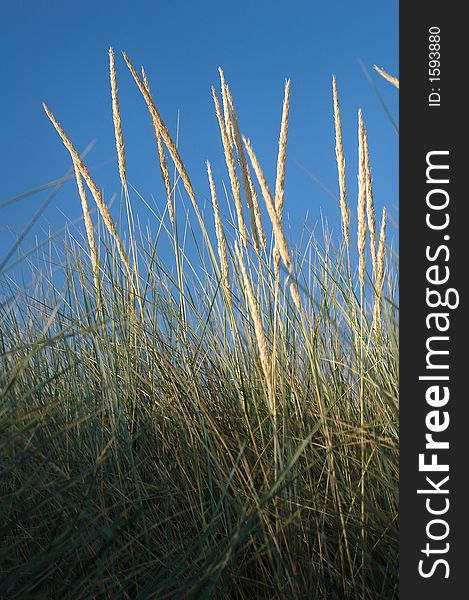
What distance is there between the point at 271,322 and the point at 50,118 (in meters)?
0.87

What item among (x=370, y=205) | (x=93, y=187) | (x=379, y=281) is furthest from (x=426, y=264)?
(x=93, y=187)

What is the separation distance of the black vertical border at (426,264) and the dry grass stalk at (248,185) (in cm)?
42

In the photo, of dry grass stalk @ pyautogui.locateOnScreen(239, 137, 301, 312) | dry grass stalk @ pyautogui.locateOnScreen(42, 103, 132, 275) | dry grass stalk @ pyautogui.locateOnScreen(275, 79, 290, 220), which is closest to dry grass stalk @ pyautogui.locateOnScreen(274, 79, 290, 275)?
dry grass stalk @ pyautogui.locateOnScreen(275, 79, 290, 220)

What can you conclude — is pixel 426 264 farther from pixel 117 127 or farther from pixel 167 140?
pixel 117 127

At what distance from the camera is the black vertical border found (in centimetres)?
137

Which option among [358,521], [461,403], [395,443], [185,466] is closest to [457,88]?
[461,403]

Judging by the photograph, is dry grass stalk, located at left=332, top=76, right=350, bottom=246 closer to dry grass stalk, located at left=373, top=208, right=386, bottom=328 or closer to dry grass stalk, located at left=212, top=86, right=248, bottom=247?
dry grass stalk, located at left=373, top=208, right=386, bottom=328

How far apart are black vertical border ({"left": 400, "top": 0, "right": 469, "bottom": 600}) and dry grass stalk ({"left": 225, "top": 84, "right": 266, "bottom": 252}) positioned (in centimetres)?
42

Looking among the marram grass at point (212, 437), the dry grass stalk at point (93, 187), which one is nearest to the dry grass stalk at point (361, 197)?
the marram grass at point (212, 437)

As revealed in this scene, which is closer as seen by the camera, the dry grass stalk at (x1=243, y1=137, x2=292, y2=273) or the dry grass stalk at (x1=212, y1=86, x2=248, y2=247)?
the dry grass stalk at (x1=243, y1=137, x2=292, y2=273)

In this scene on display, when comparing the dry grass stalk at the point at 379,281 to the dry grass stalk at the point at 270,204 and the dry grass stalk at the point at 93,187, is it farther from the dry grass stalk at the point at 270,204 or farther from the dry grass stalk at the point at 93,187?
the dry grass stalk at the point at 93,187

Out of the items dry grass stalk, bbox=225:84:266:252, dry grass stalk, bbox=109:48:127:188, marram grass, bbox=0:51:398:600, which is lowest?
marram grass, bbox=0:51:398:600

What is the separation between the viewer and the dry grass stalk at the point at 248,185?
181cm

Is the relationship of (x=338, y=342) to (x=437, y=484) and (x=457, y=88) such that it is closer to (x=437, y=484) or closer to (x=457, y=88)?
(x=437, y=484)
